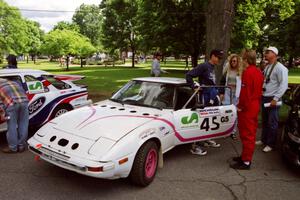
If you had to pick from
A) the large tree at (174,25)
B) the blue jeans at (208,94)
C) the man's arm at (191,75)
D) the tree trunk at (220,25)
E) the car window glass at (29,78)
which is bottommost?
the blue jeans at (208,94)

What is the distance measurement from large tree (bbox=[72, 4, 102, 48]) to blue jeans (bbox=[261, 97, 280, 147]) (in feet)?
326

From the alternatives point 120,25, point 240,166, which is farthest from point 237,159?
point 120,25

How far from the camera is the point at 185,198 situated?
401 centimetres

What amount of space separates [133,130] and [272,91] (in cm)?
311

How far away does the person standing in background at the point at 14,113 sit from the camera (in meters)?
5.56

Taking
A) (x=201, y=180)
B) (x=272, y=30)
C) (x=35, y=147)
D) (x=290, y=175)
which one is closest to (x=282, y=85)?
(x=290, y=175)

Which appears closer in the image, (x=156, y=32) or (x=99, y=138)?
(x=99, y=138)

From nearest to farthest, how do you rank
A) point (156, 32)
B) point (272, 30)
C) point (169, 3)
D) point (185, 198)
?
1. point (185, 198)
2. point (169, 3)
3. point (156, 32)
4. point (272, 30)

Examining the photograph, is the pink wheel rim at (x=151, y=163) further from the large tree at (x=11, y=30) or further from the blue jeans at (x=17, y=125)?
the large tree at (x=11, y=30)

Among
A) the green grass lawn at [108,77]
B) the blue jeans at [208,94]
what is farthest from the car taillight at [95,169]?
the green grass lawn at [108,77]

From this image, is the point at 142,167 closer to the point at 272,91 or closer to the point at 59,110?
the point at 272,91

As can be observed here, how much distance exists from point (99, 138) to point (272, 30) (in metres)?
40.5

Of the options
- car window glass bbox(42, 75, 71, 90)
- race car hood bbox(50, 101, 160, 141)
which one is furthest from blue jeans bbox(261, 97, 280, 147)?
car window glass bbox(42, 75, 71, 90)

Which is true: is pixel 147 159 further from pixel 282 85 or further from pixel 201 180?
pixel 282 85
